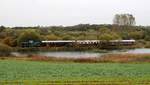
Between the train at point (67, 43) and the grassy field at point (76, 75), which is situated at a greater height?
the grassy field at point (76, 75)

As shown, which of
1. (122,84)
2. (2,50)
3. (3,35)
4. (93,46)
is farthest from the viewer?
(3,35)

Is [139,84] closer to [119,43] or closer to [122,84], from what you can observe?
[122,84]

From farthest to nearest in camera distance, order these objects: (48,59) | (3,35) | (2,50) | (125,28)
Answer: (125,28) < (3,35) < (2,50) < (48,59)

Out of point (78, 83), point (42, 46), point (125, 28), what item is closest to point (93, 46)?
point (42, 46)

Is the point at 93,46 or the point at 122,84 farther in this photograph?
the point at 93,46

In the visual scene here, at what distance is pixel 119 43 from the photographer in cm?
10144

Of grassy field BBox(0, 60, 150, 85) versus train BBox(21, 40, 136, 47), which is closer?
grassy field BBox(0, 60, 150, 85)

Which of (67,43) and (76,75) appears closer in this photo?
(76,75)

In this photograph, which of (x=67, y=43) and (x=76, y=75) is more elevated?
(x=76, y=75)

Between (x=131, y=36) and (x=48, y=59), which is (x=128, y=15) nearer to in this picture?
(x=131, y=36)

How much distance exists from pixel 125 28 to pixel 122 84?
433ft

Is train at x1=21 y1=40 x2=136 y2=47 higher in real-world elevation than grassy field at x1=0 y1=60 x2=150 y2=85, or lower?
lower

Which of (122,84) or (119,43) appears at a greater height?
(122,84)

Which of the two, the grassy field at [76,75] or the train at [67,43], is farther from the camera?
the train at [67,43]
